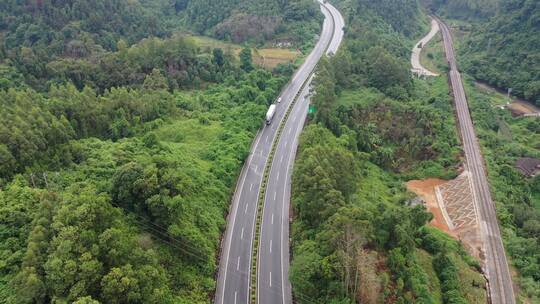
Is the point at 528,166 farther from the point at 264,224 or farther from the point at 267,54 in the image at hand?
the point at 267,54

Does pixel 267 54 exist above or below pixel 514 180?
above

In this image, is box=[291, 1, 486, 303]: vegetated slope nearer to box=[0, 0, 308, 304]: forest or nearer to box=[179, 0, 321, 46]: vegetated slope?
box=[0, 0, 308, 304]: forest

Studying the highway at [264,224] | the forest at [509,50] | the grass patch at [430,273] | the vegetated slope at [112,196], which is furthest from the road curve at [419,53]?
the grass patch at [430,273]

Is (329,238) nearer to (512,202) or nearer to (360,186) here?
(360,186)

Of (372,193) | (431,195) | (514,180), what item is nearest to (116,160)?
(372,193)

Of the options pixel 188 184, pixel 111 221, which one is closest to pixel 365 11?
pixel 188 184

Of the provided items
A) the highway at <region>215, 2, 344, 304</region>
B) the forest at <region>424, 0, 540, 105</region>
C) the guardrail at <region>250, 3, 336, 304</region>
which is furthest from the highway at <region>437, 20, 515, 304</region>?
the guardrail at <region>250, 3, 336, 304</region>

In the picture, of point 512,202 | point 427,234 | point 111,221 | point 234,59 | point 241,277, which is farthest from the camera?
point 234,59
